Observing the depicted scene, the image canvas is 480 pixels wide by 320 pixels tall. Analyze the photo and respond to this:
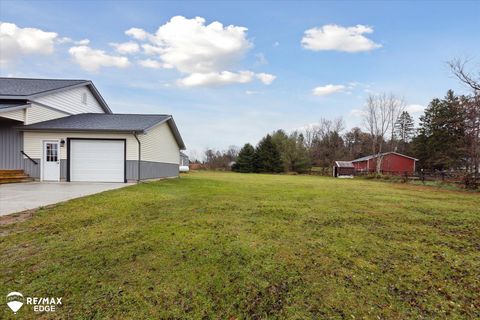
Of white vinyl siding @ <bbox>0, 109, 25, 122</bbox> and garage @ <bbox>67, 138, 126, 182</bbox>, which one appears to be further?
garage @ <bbox>67, 138, 126, 182</bbox>

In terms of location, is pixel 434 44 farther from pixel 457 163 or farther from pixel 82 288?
pixel 457 163

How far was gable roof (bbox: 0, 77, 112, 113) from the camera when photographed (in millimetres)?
12336

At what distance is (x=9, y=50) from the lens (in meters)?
16.6

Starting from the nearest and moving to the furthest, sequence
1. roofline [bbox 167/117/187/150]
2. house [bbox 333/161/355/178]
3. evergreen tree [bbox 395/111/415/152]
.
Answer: roofline [bbox 167/117/187/150] < house [bbox 333/161/355/178] < evergreen tree [bbox 395/111/415/152]

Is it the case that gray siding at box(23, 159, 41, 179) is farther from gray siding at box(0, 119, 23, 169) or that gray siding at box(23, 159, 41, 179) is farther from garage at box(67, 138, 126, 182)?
garage at box(67, 138, 126, 182)

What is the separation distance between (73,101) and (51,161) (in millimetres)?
4805

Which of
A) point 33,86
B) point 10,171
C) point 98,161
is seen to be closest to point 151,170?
point 98,161

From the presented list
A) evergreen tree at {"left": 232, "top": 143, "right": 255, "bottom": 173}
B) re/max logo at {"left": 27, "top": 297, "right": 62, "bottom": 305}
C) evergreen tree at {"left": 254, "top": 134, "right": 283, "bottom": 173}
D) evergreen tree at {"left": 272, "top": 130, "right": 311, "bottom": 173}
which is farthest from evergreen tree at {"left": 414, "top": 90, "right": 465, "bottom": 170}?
re/max logo at {"left": 27, "top": 297, "right": 62, "bottom": 305}

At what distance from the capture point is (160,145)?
15898 millimetres

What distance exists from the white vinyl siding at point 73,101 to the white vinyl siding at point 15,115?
117cm

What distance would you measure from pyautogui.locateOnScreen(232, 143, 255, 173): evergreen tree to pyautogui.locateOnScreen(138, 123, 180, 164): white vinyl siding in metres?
23.0

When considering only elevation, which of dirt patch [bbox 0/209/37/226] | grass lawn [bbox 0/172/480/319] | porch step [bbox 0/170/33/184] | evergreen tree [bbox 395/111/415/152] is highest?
evergreen tree [bbox 395/111/415/152]

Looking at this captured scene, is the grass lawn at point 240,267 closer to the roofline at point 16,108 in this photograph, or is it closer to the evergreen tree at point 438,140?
the roofline at point 16,108

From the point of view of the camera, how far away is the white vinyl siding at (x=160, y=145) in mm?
13598
